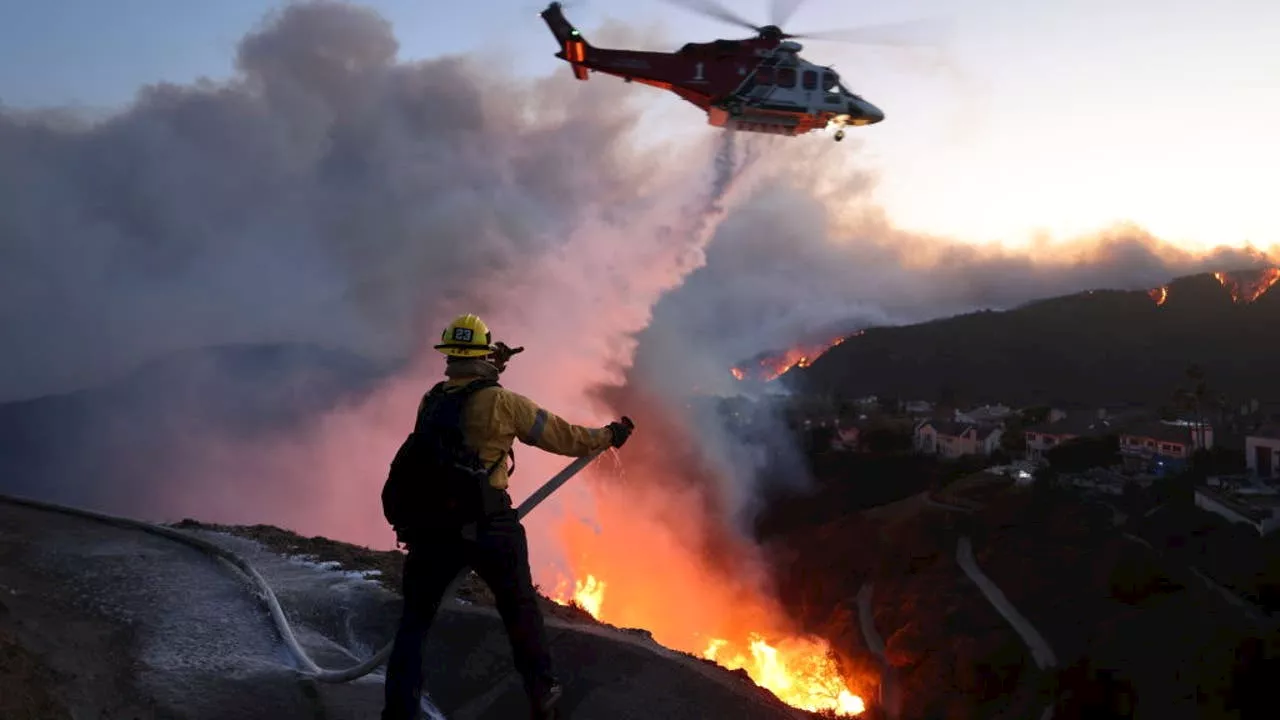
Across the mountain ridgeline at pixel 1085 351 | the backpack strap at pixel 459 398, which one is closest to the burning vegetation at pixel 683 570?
the backpack strap at pixel 459 398

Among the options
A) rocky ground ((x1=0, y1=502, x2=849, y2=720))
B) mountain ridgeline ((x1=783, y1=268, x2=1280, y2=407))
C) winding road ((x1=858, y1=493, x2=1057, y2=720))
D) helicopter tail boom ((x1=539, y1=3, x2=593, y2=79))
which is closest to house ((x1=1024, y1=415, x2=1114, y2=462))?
winding road ((x1=858, y1=493, x2=1057, y2=720))

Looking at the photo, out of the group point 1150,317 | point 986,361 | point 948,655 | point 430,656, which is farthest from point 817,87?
point 1150,317

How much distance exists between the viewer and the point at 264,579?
304 inches

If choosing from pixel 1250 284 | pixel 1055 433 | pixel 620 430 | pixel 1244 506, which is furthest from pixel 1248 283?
pixel 620 430

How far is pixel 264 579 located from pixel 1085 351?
141303 millimetres

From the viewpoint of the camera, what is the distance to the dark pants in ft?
14.9

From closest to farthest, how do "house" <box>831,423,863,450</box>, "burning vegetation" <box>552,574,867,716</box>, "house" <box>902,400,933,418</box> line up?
"burning vegetation" <box>552,574,867,716</box>
"house" <box>831,423,863,450</box>
"house" <box>902,400,933,418</box>

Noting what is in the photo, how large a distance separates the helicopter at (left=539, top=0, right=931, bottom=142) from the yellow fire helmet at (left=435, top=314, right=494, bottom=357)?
1730 cm

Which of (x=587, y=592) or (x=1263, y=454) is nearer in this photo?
(x=587, y=592)

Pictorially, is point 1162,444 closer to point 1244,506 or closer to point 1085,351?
point 1244,506

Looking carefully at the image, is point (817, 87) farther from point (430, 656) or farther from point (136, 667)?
point (136, 667)

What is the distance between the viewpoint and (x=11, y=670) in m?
4.27

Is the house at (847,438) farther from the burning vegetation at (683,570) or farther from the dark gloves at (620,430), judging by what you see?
the dark gloves at (620,430)

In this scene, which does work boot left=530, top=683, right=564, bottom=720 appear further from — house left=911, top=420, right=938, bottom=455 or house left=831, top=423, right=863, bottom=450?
house left=911, top=420, right=938, bottom=455
